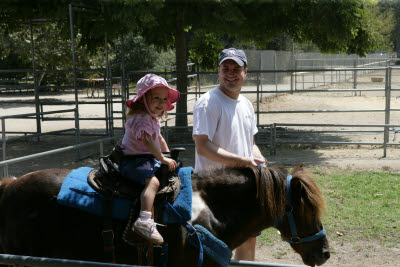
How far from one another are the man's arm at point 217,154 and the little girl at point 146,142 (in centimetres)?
41

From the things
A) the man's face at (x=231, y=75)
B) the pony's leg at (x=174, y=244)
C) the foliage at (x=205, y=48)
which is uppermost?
the foliage at (x=205, y=48)

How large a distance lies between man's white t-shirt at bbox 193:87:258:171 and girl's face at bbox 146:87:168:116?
1.45 ft

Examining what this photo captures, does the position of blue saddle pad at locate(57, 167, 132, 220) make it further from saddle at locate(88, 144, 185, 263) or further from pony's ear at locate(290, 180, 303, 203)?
pony's ear at locate(290, 180, 303, 203)

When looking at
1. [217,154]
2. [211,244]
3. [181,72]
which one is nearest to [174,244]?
[211,244]

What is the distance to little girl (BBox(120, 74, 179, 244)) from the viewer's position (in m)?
2.20

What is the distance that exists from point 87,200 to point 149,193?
1.22 ft

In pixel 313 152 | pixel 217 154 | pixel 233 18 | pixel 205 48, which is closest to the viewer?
pixel 217 154

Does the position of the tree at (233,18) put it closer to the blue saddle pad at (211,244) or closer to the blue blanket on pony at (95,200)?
the blue blanket on pony at (95,200)

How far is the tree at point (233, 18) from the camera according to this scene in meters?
7.97

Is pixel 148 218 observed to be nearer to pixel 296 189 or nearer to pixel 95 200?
pixel 95 200

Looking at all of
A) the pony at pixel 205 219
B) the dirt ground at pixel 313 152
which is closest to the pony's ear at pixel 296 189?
the pony at pixel 205 219

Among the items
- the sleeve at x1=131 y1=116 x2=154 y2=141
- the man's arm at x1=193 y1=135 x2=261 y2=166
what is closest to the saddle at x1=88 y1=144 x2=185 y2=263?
the sleeve at x1=131 y1=116 x2=154 y2=141

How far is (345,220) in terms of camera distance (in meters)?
4.96

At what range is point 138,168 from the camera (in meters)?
2.29
